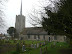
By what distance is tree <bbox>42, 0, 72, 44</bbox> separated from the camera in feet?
29.3

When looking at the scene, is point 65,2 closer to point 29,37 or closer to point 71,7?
point 71,7

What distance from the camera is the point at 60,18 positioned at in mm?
10062

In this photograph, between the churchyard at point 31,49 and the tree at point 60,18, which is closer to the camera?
the tree at point 60,18

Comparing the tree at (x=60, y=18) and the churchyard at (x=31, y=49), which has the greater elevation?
the tree at (x=60, y=18)

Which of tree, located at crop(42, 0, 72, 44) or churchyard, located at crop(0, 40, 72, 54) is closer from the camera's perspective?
tree, located at crop(42, 0, 72, 44)

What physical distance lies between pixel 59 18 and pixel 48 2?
2.08m

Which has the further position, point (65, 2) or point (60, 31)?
point (60, 31)

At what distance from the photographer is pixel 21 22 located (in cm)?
7331

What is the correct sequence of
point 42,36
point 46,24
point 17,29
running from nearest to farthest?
point 46,24, point 42,36, point 17,29

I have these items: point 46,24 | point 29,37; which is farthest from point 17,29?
point 46,24

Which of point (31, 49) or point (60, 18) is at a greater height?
point (60, 18)

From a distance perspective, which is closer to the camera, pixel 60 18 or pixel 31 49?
pixel 60 18

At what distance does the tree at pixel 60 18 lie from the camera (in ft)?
29.3

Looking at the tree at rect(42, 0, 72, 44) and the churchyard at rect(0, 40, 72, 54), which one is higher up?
the tree at rect(42, 0, 72, 44)
